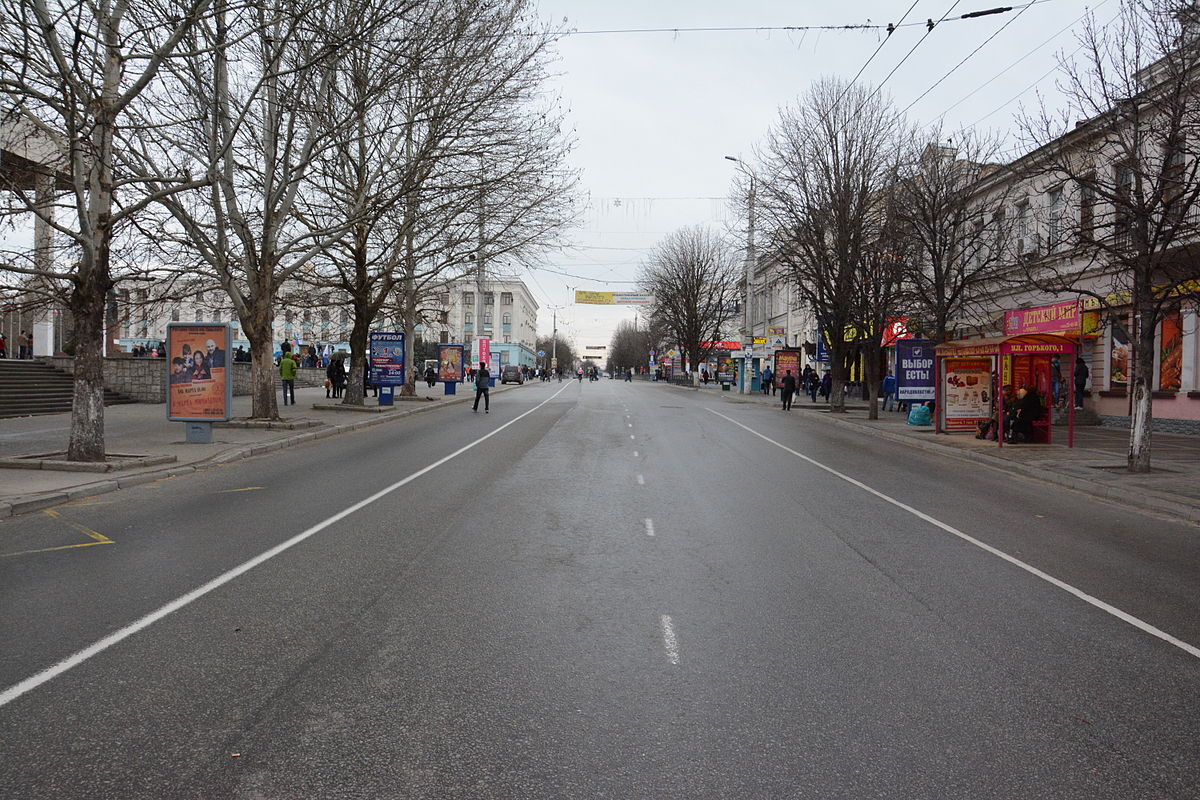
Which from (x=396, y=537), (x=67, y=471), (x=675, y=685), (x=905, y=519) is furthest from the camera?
(x=67, y=471)

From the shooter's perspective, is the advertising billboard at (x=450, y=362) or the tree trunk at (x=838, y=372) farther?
the advertising billboard at (x=450, y=362)

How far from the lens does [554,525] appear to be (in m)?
8.56

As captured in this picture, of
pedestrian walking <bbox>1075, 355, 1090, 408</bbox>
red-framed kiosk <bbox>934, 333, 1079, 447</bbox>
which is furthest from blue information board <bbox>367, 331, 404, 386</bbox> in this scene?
pedestrian walking <bbox>1075, 355, 1090, 408</bbox>

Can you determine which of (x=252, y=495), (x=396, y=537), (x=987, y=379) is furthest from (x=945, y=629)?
(x=987, y=379)

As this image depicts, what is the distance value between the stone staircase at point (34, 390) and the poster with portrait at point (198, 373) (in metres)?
8.44

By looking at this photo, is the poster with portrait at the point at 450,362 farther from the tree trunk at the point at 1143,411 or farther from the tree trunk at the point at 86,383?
the tree trunk at the point at 1143,411

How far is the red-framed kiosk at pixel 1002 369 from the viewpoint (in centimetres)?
1783

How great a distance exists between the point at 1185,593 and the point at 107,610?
25.7 ft

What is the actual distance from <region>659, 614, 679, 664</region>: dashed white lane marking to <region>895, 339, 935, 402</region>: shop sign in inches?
811

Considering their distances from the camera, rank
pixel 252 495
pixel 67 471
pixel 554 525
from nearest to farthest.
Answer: pixel 554 525
pixel 252 495
pixel 67 471

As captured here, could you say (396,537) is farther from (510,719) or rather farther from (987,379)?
(987,379)

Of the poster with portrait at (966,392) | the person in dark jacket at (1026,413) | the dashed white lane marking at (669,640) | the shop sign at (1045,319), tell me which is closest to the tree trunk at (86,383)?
the dashed white lane marking at (669,640)

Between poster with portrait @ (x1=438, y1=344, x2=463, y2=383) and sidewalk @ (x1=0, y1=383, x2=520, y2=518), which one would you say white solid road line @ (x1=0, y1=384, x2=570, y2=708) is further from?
poster with portrait @ (x1=438, y1=344, x2=463, y2=383)

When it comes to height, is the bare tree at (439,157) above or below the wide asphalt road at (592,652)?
above
